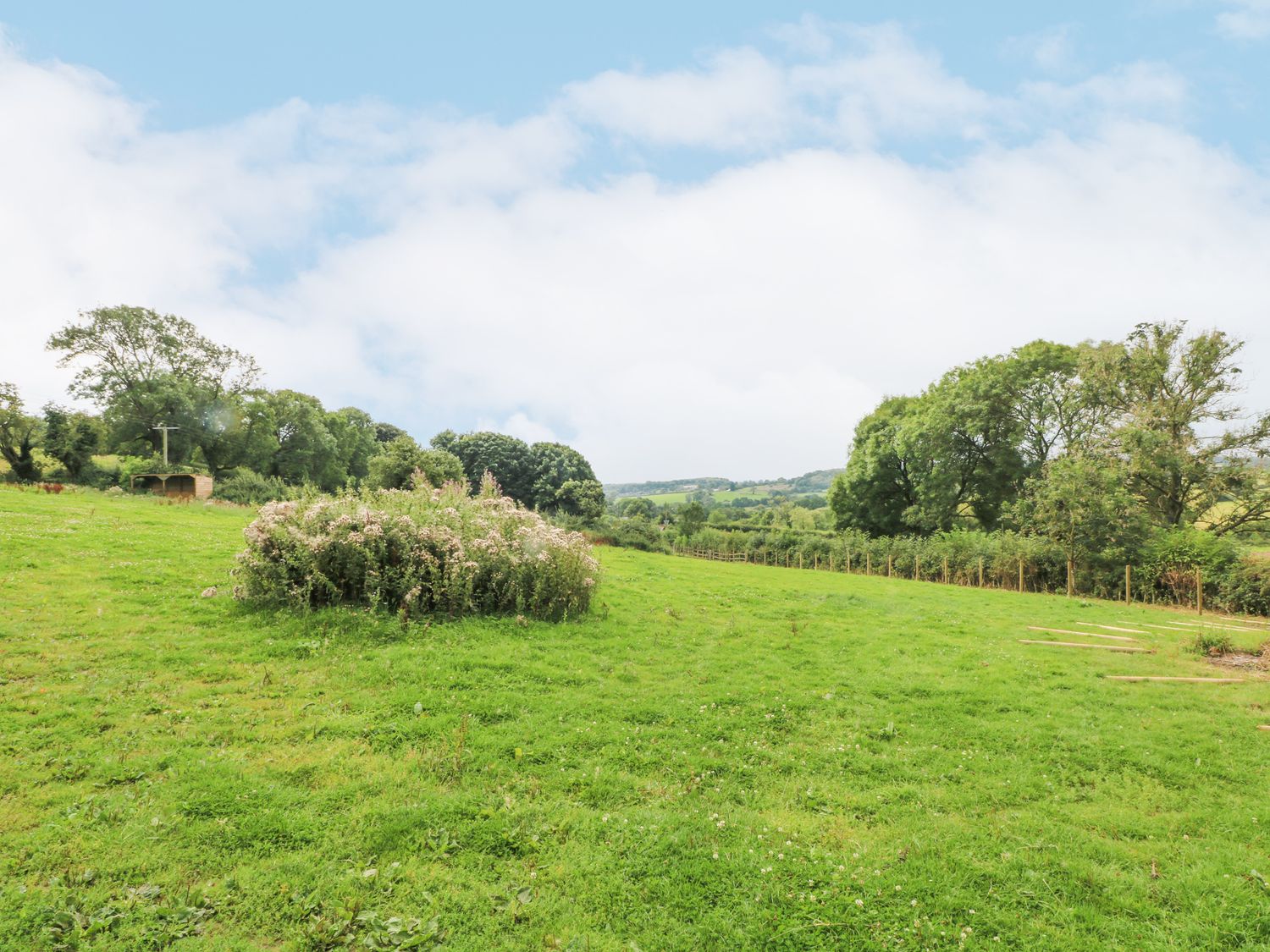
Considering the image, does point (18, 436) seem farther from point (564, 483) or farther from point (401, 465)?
point (564, 483)

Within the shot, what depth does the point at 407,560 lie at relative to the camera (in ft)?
35.3

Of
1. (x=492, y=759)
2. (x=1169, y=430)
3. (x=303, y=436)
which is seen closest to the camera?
(x=492, y=759)

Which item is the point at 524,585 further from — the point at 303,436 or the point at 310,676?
the point at 303,436

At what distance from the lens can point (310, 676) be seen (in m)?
7.48

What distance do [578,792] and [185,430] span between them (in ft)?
182

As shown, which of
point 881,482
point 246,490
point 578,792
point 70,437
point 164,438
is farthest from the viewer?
point 881,482

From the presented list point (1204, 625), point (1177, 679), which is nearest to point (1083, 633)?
point (1204, 625)

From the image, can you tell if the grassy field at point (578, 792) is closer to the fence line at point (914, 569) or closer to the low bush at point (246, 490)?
the fence line at point (914, 569)

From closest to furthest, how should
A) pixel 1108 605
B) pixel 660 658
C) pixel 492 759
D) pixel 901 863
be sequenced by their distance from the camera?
pixel 901 863, pixel 492 759, pixel 660 658, pixel 1108 605

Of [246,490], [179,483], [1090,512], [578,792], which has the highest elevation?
[1090,512]

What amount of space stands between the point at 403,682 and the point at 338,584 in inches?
165

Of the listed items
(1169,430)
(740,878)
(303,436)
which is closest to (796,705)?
(740,878)

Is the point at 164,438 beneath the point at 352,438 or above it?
beneath

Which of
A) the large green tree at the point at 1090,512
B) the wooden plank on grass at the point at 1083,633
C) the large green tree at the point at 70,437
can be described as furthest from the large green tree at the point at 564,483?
the wooden plank on grass at the point at 1083,633
